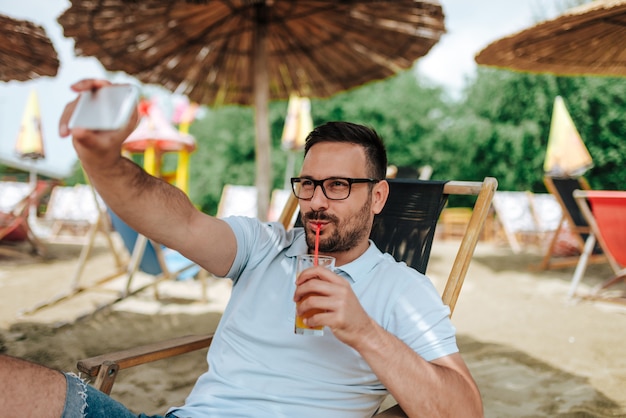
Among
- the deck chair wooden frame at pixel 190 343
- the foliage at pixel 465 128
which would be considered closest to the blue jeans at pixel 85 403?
the deck chair wooden frame at pixel 190 343

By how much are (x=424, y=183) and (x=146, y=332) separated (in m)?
2.51

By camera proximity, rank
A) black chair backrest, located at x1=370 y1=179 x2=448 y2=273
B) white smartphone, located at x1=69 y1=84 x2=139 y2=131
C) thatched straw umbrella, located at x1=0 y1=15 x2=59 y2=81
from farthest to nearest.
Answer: thatched straw umbrella, located at x1=0 y1=15 x2=59 y2=81 < black chair backrest, located at x1=370 y1=179 x2=448 y2=273 < white smartphone, located at x1=69 y1=84 x2=139 y2=131

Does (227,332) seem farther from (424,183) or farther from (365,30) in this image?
(365,30)

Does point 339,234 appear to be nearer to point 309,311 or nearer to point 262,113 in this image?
point 309,311

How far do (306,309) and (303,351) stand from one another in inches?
11.9

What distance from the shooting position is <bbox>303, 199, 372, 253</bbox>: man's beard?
1.54m

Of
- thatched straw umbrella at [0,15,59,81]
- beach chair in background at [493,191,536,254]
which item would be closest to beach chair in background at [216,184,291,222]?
thatched straw umbrella at [0,15,59,81]

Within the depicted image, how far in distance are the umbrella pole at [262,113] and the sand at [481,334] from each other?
114 centimetres

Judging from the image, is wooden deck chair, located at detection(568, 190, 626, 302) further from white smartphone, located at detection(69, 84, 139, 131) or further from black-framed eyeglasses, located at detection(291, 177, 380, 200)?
white smartphone, located at detection(69, 84, 139, 131)

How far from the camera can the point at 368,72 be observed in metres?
4.73

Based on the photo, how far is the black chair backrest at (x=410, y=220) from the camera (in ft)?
6.39

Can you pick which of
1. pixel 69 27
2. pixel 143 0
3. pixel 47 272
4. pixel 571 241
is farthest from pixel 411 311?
pixel 571 241

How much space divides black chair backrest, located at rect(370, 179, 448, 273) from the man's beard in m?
0.44

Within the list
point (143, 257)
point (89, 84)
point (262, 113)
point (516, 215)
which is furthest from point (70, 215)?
point (89, 84)
